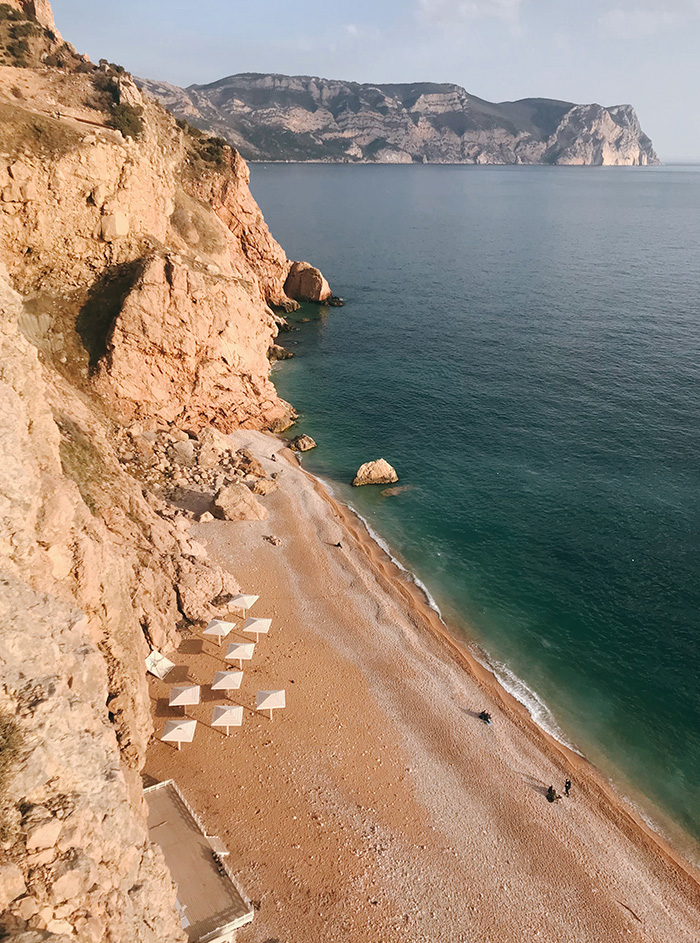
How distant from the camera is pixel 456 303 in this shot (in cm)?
10531

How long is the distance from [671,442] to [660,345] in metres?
30.8

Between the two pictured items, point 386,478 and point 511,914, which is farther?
point 386,478

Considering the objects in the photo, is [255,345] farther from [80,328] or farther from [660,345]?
[660,345]

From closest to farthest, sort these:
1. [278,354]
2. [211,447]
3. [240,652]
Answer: [240,652], [211,447], [278,354]

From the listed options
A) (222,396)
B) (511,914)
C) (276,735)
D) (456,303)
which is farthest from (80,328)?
(456,303)

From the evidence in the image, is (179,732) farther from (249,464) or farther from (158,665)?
(249,464)

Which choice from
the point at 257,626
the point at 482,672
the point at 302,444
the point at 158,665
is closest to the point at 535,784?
the point at 482,672

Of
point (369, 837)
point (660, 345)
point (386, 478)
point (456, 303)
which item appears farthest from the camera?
point (456, 303)

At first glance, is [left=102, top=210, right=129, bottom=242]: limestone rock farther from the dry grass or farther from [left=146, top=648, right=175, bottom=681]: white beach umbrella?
[left=146, top=648, right=175, bottom=681]: white beach umbrella

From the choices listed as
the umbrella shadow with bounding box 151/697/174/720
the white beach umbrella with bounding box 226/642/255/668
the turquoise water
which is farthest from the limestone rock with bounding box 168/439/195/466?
the umbrella shadow with bounding box 151/697/174/720

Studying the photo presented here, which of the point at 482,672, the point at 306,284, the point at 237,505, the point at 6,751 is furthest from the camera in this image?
the point at 306,284

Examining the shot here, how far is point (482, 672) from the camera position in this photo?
117 ft

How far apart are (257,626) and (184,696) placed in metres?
6.37

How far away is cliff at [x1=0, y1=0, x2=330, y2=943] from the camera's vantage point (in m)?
14.5
